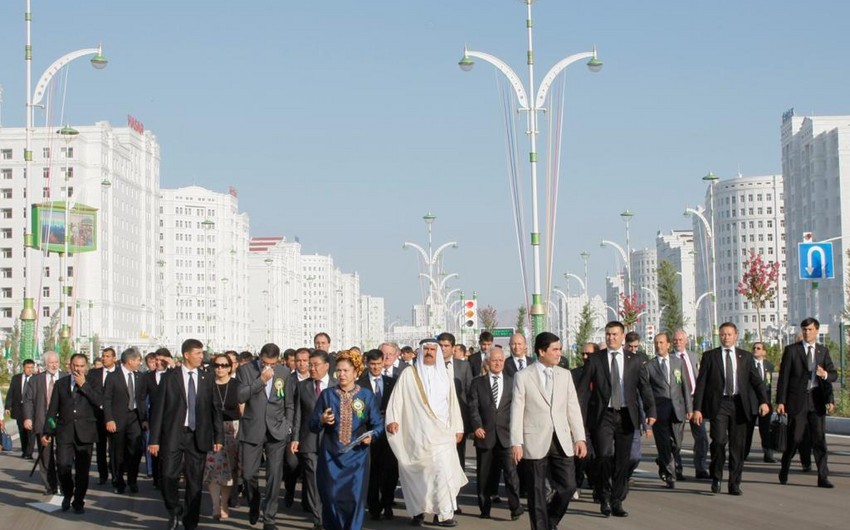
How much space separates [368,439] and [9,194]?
412 feet

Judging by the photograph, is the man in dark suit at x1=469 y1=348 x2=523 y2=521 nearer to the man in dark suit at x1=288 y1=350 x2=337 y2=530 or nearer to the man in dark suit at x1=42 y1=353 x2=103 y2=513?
the man in dark suit at x1=288 y1=350 x2=337 y2=530

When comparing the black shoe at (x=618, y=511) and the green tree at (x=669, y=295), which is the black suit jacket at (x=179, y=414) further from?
the green tree at (x=669, y=295)

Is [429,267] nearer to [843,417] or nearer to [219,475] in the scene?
[843,417]

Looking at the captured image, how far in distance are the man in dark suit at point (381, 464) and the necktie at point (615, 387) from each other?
7.61 feet

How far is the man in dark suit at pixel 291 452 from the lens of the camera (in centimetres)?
1336

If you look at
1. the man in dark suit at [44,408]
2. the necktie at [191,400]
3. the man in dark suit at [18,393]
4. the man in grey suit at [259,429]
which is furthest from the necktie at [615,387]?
the man in dark suit at [18,393]

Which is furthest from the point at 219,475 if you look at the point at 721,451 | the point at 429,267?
the point at 429,267

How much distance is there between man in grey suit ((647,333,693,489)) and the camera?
1554 cm

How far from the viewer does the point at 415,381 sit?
12086 millimetres

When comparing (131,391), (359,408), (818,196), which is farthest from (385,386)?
(818,196)

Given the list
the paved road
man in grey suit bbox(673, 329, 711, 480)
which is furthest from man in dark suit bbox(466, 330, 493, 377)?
man in grey suit bbox(673, 329, 711, 480)

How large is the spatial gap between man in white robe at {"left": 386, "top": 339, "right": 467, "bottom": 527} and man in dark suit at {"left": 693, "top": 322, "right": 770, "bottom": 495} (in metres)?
3.64

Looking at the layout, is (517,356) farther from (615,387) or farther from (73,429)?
(73,429)

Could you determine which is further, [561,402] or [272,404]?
[272,404]
